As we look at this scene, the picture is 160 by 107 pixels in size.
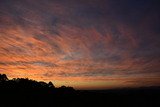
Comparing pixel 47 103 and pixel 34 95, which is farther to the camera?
pixel 34 95

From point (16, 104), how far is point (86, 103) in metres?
20.3

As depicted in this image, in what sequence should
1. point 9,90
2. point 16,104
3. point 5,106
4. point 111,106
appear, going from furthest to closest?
point 111,106 → point 9,90 → point 16,104 → point 5,106

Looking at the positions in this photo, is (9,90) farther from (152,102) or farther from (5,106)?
(152,102)

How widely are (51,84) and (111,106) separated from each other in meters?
27.8

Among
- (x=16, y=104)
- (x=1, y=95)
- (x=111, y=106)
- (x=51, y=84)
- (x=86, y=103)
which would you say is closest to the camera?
(x=16, y=104)

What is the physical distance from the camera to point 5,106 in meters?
39.5

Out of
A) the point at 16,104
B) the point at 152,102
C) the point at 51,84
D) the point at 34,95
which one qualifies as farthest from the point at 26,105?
the point at 152,102

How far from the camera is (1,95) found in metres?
46.1

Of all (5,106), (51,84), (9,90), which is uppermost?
(51,84)

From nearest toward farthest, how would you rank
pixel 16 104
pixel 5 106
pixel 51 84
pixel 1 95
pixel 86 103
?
pixel 5 106 → pixel 16 104 → pixel 1 95 → pixel 86 103 → pixel 51 84

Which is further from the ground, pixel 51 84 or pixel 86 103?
pixel 51 84

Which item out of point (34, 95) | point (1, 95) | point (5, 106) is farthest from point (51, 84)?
point (5, 106)

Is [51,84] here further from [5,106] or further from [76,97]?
[5,106]

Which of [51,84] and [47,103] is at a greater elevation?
[51,84]
